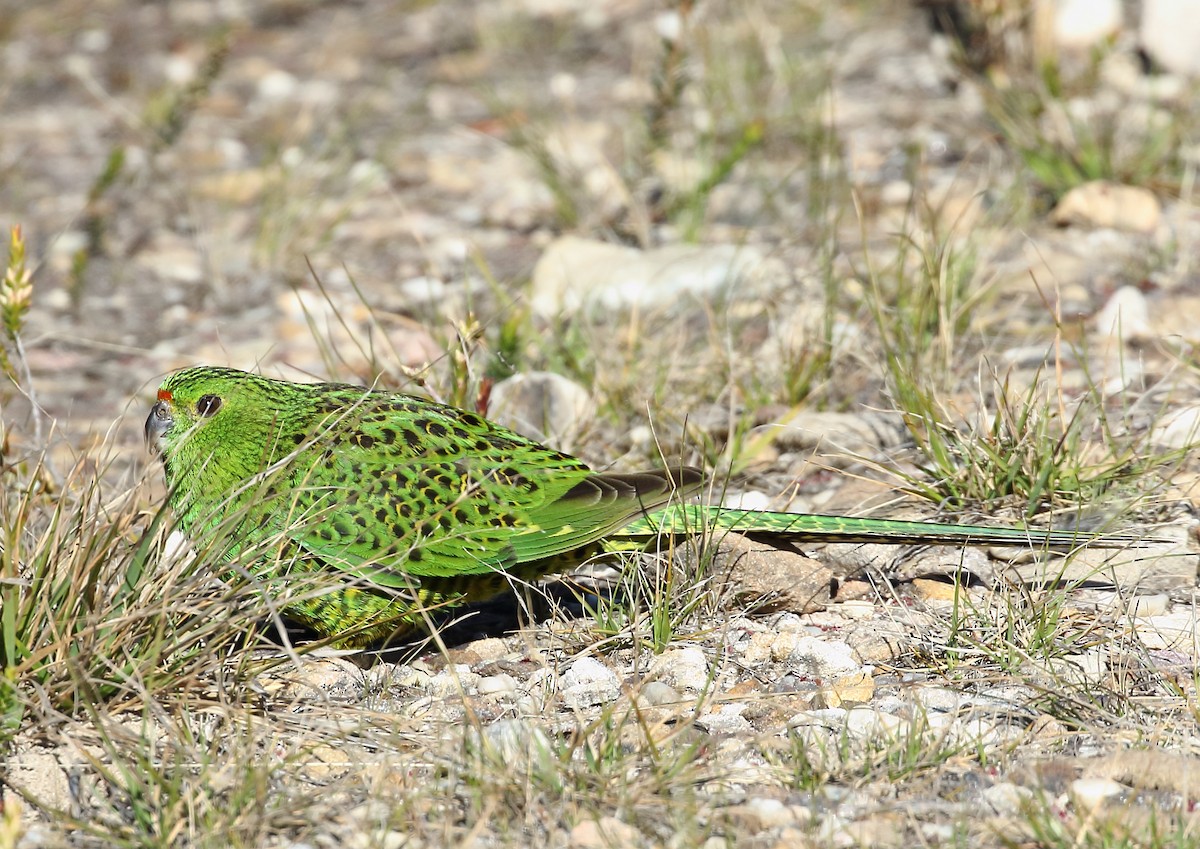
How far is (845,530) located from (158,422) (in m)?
1.90

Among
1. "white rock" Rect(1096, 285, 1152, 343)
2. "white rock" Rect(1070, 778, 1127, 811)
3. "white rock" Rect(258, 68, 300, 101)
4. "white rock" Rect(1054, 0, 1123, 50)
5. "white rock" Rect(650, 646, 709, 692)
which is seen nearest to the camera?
"white rock" Rect(1070, 778, 1127, 811)

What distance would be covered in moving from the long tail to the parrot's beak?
4.16 ft

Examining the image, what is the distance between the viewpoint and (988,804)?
2846mm

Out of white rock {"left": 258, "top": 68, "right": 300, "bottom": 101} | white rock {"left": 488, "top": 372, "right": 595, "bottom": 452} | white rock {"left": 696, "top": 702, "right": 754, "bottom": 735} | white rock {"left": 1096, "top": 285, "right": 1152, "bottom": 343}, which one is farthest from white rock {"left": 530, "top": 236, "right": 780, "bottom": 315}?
white rock {"left": 258, "top": 68, "right": 300, "bottom": 101}

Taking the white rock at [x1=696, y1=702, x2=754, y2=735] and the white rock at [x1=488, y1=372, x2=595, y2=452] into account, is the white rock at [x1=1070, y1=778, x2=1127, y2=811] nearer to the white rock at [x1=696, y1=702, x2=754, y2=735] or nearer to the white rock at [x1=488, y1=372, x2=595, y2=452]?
the white rock at [x1=696, y1=702, x2=754, y2=735]

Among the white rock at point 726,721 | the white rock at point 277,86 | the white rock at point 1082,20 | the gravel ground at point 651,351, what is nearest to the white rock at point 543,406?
the gravel ground at point 651,351

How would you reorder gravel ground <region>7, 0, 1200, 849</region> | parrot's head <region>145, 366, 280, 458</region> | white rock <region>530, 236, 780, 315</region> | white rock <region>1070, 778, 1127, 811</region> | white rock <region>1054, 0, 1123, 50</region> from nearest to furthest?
white rock <region>1070, 778, 1127, 811</region> < gravel ground <region>7, 0, 1200, 849</region> < parrot's head <region>145, 366, 280, 458</region> < white rock <region>530, 236, 780, 315</region> < white rock <region>1054, 0, 1123, 50</region>

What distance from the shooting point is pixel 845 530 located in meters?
3.72

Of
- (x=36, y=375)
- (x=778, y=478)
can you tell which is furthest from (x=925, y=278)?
(x=36, y=375)

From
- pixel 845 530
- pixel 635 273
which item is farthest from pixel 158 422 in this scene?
pixel 635 273

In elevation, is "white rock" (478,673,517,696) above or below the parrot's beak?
below

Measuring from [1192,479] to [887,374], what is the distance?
0.99 meters

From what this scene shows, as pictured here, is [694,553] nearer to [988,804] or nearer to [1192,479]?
[988,804]

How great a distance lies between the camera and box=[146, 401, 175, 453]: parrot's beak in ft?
12.9
